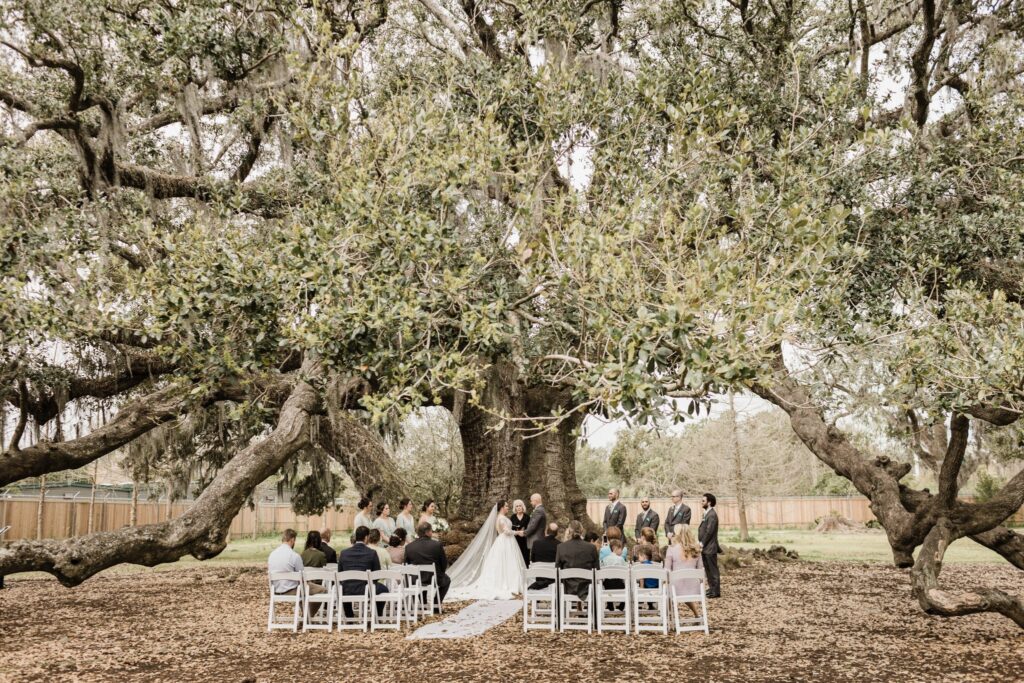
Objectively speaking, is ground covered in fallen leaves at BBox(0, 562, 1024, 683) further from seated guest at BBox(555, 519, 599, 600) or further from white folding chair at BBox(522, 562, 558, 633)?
seated guest at BBox(555, 519, 599, 600)

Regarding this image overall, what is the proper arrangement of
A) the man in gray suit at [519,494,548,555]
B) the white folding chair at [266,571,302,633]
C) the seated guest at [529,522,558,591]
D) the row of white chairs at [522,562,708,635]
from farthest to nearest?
the man in gray suit at [519,494,548,555] < the seated guest at [529,522,558,591] < the white folding chair at [266,571,302,633] < the row of white chairs at [522,562,708,635]

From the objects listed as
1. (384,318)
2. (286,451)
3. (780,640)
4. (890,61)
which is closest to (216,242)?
(384,318)

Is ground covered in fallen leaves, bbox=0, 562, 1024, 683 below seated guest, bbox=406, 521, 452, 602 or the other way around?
below

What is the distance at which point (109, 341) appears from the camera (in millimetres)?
10227

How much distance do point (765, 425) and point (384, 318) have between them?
26.2 m

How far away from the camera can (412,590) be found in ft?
28.2

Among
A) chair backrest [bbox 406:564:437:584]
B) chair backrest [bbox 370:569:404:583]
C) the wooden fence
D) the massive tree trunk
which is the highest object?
the massive tree trunk

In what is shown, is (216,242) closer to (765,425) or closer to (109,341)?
(109,341)

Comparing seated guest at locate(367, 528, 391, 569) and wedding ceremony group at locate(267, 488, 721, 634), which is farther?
seated guest at locate(367, 528, 391, 569)

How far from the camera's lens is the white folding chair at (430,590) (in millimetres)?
9065

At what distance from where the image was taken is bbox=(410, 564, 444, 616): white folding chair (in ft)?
29.7

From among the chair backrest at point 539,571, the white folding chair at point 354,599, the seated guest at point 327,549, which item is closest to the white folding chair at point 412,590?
the white folding chair at point 354,599

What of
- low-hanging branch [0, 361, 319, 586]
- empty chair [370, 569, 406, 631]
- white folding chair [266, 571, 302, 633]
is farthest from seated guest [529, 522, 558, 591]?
low-hanging branch [0, 361, 319, 586]

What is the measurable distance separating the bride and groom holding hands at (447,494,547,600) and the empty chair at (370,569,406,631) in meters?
2.08
